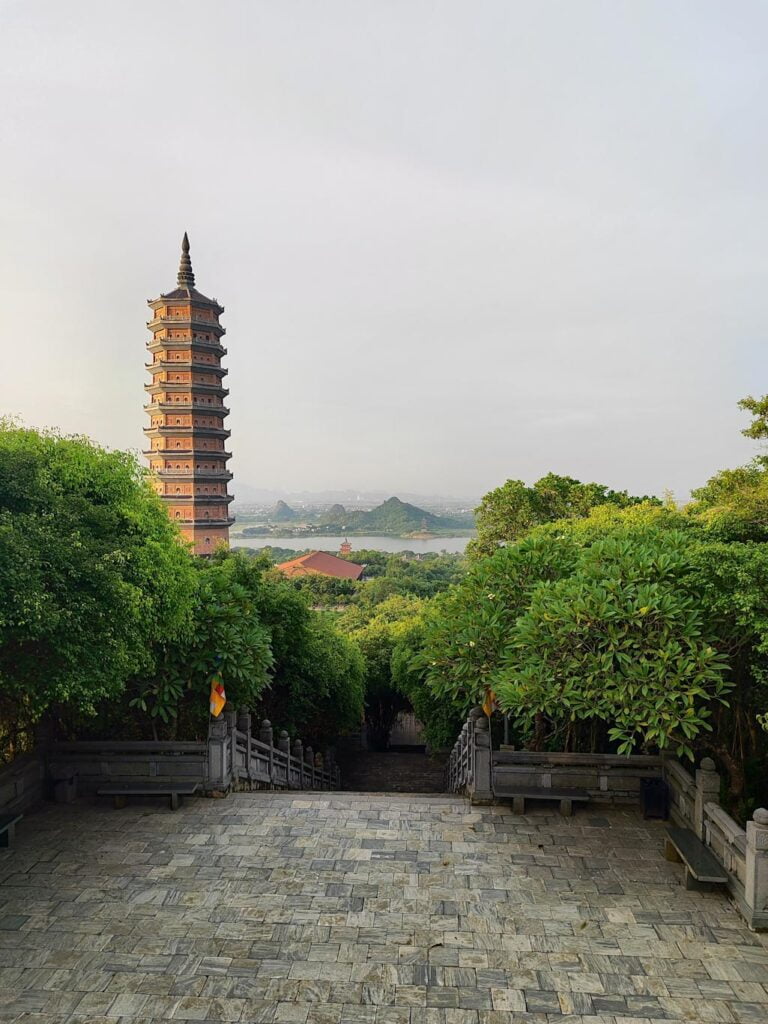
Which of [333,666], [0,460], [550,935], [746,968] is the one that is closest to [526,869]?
[550,935]

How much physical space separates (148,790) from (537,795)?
4.64 metres

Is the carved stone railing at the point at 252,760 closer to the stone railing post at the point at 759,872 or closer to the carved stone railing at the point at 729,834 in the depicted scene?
the carved stone railing at the point at 729,834

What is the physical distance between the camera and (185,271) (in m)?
32.7

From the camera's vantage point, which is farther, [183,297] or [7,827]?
[183,297]

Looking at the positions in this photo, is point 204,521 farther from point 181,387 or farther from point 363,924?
point 363,924

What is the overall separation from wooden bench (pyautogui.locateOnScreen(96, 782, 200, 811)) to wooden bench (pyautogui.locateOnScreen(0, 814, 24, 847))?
1085mm

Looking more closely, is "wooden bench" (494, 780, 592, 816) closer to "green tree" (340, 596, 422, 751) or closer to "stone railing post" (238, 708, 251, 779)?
"stone railing post" (238, 708, 251, 779)

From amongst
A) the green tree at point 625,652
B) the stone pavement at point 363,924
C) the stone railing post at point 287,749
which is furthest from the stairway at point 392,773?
the green tree at point 625,652

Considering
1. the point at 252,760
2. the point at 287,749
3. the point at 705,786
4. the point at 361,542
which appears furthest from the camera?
the point at 361,542

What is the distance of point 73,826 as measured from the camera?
7129mm

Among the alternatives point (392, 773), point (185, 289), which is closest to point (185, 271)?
point (185, 289)

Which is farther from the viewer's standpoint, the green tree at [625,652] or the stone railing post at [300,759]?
the stone railing post at [300,759]

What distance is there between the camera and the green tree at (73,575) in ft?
17.6

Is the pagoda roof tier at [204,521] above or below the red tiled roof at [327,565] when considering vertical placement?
above
